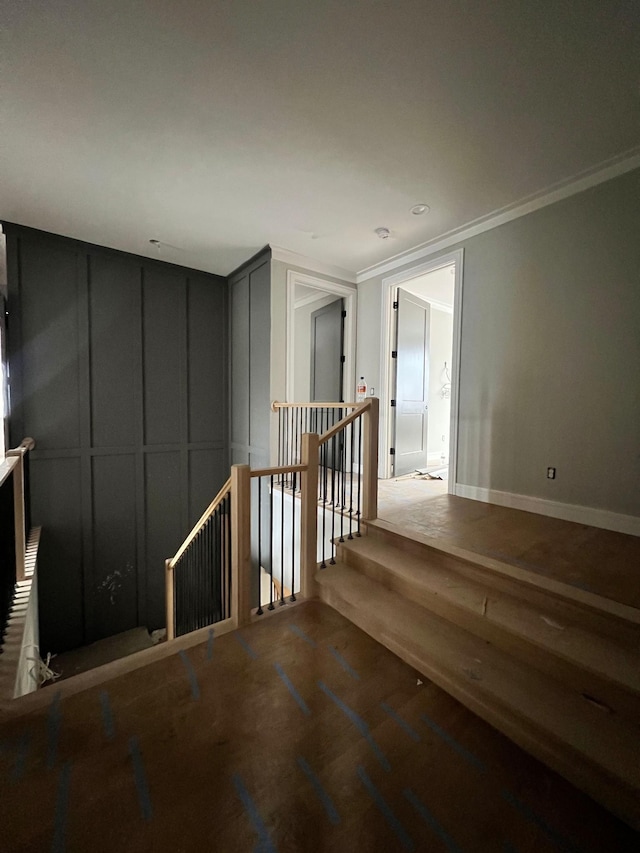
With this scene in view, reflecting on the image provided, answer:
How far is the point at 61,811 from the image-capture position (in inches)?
42.0

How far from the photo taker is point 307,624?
2021mm

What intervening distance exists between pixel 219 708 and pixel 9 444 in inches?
142

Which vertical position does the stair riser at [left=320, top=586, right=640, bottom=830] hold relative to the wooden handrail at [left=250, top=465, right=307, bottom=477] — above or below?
below

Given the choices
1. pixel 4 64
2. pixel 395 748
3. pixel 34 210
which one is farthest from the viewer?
pixel 34 210

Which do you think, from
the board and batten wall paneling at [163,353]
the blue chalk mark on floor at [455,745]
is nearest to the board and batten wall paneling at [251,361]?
the board and batten wall paneling at [163,353]

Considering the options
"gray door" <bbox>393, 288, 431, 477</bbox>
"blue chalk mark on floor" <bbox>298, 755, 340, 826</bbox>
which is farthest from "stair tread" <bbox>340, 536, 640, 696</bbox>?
"gray door" <bbox>393, 288, 431, 477</bbox>

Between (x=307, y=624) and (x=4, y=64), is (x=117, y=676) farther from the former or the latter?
(x=4, y=64)

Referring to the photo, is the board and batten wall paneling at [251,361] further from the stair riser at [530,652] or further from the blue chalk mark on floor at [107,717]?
the blue chalk mark on floor at [107,717]

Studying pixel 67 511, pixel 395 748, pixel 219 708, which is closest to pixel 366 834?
pixel 395 748

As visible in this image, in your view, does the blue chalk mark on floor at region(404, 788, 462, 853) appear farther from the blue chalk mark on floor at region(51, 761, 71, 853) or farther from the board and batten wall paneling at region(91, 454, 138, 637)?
the board and batten wall paneling at region(91, 454, 138, 637)

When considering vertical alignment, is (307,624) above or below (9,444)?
below

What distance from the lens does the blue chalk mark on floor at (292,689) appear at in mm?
1455

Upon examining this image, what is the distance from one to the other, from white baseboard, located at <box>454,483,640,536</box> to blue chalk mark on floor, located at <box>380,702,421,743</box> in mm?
2240

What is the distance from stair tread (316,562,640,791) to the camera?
119 centimetres
